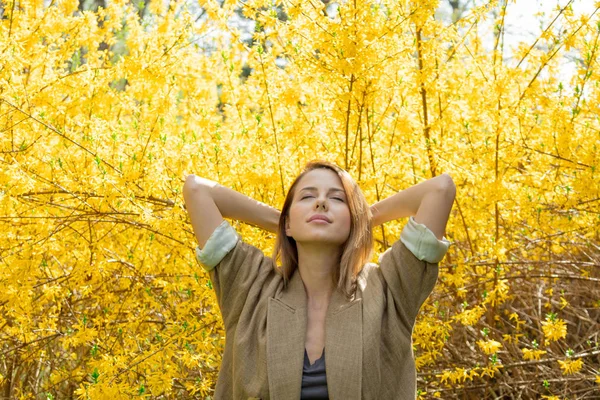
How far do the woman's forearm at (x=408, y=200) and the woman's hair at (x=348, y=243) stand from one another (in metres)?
0.07

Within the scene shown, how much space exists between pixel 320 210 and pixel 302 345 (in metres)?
0.39

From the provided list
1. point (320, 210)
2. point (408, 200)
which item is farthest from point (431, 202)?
point (320, 210)

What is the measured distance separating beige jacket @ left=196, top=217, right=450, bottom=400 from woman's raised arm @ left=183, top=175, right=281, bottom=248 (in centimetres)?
6

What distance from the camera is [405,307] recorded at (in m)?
2.28

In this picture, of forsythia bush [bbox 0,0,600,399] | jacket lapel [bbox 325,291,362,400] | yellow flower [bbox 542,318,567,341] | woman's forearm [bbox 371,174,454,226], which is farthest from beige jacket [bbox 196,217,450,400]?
yellow flower [bbox 542,318,567,341]

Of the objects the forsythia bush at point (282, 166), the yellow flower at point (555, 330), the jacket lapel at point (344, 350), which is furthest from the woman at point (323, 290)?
the yellow flower at point (555, 330)

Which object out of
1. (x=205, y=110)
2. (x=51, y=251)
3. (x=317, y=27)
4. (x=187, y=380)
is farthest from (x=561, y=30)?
(x=51, y=251)

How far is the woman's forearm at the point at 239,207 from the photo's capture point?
2436 millimetres

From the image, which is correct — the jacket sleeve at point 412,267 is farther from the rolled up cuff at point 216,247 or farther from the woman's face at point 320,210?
the rolled up cuff at point 216,247

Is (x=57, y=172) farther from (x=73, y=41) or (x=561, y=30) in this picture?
(x=561, y=30)

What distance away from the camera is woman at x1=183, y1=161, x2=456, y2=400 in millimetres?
2162

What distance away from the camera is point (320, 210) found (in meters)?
2.32

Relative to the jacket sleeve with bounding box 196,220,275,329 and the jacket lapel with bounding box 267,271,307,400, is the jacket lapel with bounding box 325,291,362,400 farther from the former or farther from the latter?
the jacket sleeve with bounding box 196,220,275,329

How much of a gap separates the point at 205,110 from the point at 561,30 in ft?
5.64
